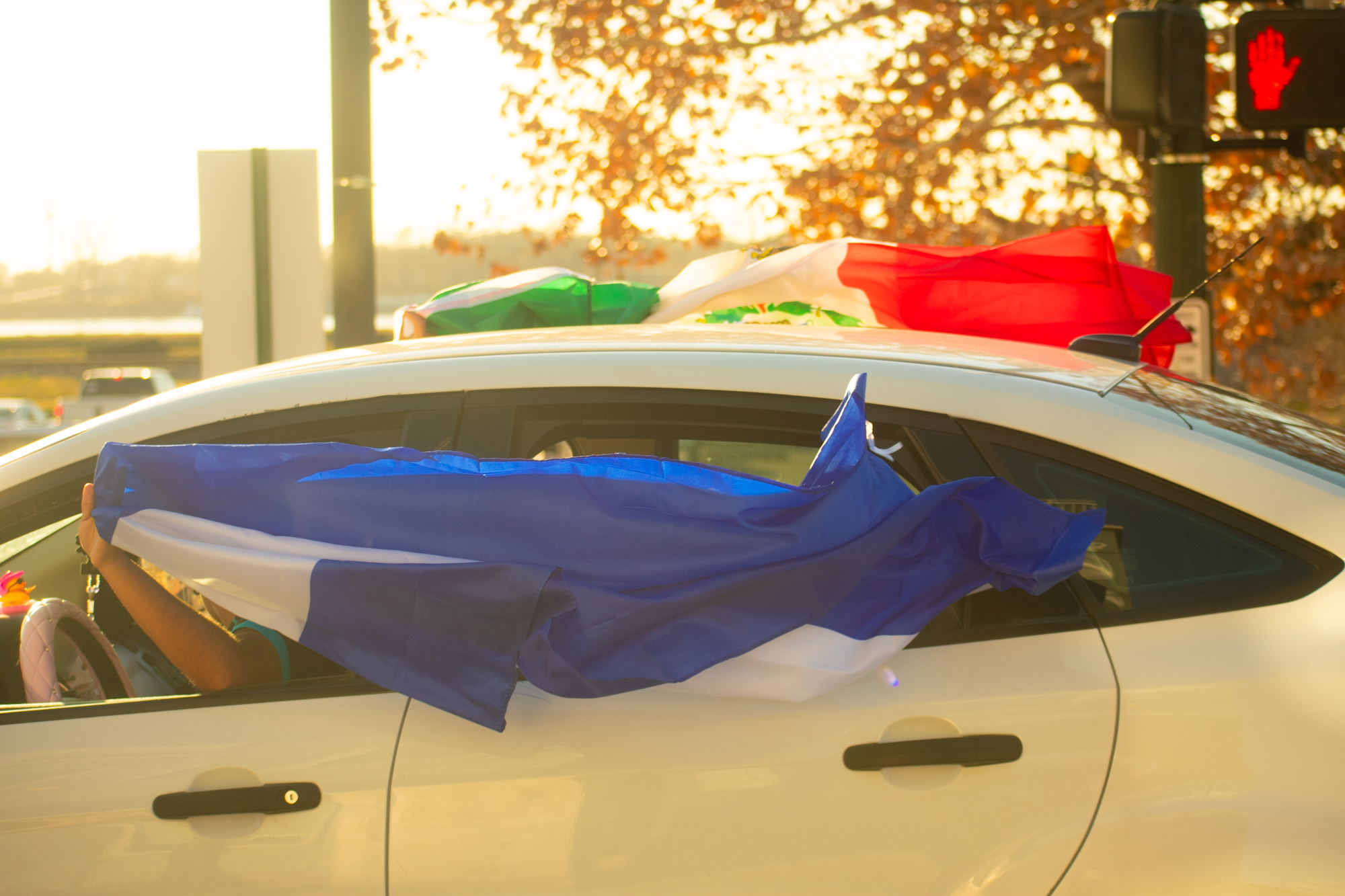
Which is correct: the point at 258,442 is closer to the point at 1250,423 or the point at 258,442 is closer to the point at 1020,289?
the point at 1250,423

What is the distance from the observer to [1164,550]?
206 centimetres

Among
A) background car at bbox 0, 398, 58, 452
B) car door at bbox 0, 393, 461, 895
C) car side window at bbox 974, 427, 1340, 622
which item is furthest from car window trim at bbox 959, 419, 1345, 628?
background car at bbox 0, 398, 58, 452

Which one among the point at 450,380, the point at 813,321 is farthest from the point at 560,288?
the point at 450,380

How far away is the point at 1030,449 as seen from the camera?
2148mm

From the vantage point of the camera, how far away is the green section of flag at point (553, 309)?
11.6ft

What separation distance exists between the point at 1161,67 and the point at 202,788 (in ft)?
16.6

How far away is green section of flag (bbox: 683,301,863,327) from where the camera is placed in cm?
372

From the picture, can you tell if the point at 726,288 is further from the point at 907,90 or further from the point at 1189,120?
the point at 907,90

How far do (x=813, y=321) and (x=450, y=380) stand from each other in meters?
1.64

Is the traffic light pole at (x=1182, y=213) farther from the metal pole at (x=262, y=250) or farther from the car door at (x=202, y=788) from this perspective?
the car door at (x=202, y=788)

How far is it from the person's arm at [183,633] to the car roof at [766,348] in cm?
44

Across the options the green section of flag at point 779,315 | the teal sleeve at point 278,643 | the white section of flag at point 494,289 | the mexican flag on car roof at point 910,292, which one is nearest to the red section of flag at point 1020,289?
the mexican flag on car roof at point 910,292

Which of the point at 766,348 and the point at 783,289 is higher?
the point at 783,289

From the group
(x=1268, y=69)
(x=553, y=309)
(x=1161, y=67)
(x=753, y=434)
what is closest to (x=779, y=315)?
(x=553, y=309)
